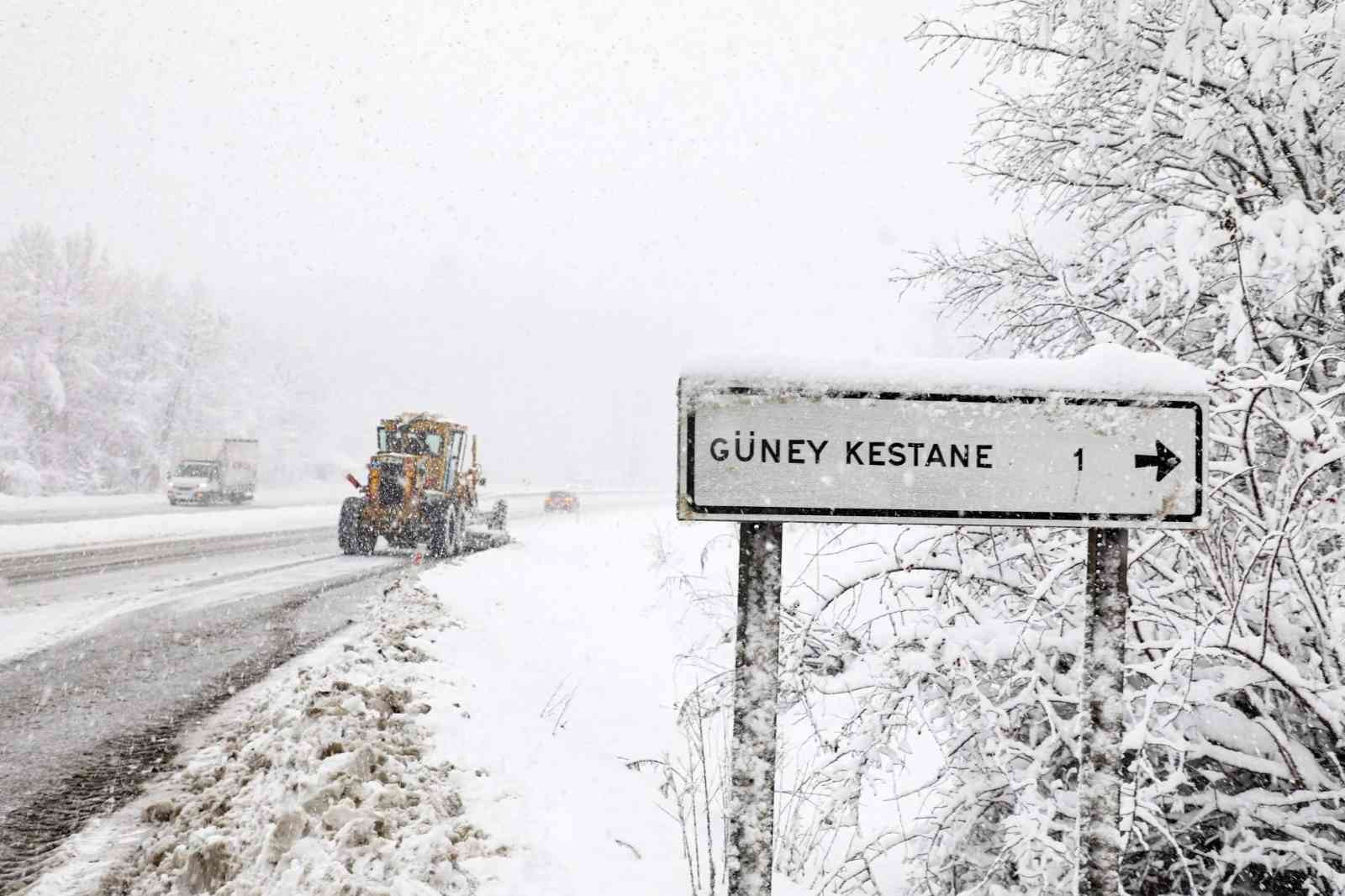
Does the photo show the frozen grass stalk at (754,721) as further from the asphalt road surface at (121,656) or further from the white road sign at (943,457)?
the asphalt road surface at (121,656)

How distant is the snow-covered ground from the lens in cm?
287

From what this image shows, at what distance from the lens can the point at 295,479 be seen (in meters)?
53.8

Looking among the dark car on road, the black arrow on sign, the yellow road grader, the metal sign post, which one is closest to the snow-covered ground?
the metal sign post

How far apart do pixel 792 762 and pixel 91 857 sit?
393cm

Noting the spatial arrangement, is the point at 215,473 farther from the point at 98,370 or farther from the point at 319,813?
the point at 319,813

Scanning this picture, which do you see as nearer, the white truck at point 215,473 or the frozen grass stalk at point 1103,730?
the frozen grass stalk at point 1103,730

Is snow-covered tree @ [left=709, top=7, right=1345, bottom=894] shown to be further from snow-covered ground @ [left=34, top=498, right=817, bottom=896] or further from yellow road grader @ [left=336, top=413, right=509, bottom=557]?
yellow road grader @ [left=336, top=413, right=509, bottom=557]

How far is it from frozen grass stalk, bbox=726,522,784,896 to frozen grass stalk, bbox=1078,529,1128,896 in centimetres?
70

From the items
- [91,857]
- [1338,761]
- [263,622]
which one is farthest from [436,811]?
[263,622]

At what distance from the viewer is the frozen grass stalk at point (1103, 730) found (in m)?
1.70

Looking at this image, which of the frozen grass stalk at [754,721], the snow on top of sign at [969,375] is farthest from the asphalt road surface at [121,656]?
the snow on top of sign at [969,375]

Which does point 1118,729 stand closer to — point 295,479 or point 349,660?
point 349,660

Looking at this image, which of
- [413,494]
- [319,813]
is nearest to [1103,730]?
[319,813]

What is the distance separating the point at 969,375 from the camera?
5.65 feet
